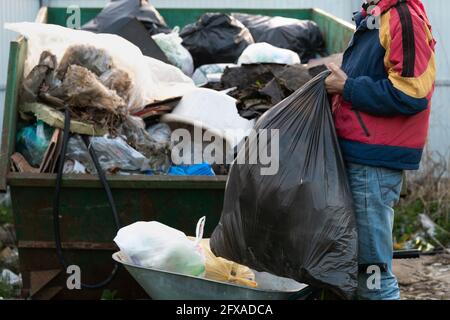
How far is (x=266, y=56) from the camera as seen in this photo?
5801mm

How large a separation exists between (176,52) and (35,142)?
66.4 inches

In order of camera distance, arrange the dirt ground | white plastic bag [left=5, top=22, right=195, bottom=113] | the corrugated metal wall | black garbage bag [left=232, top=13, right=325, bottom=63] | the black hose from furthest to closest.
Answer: the corrugated metal wall < black garbage bag [left=232, top=13, right=325, bottom=63] < the dirt ground < white plastic bag [left=5, top=22, right=195, bottom=113] < the black hose

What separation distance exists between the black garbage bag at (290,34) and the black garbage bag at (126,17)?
71 cm

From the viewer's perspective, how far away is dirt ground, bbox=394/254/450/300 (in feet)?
17.9

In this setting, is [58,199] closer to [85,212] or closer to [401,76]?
[85,212]

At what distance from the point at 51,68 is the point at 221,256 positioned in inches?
62.6

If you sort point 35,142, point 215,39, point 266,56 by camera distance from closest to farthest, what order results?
point 35,142
point 266,56
point 215,39

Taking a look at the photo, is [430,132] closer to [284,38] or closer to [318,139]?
[284,38]

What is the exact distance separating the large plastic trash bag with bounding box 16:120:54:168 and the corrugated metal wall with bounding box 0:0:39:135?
3173mm

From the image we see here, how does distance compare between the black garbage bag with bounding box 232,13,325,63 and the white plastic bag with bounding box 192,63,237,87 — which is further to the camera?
the black garbage bag with bounding box 232,13,325,63

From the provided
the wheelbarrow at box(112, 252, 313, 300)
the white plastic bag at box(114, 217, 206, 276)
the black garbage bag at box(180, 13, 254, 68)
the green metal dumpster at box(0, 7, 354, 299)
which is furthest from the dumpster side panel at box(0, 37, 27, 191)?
the black garbage bag at box(180, 13, 254, 68)

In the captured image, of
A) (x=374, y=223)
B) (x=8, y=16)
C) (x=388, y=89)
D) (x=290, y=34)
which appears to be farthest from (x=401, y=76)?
(x=8, y=16)

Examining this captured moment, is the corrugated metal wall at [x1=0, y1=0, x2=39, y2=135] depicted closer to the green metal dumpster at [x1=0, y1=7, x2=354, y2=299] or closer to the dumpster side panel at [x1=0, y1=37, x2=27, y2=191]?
the dumpster side panel at [x1=0, y1=37, x2=27, y2=191]
